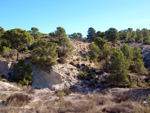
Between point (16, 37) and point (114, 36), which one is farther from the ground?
point (114, 36)

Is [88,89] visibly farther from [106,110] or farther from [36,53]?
[106,110]

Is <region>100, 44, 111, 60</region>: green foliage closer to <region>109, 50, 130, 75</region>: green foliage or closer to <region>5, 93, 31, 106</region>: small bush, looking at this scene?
<region>109, 50, 130, 75</region>: green foliage

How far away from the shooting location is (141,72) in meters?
25.8

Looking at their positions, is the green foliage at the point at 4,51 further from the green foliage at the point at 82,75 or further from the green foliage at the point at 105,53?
the green foliage at the point at 105,53

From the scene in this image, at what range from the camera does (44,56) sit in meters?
21.4

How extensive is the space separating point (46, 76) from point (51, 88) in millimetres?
2507

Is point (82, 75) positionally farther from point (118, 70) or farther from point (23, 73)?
point (23, 73)

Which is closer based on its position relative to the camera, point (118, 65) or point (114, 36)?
point (118, 65)

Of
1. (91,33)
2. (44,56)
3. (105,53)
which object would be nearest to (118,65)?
(105,53)

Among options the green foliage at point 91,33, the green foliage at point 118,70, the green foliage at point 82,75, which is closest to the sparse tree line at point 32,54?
the green foliage at point 82,75

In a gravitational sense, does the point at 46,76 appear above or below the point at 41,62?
below

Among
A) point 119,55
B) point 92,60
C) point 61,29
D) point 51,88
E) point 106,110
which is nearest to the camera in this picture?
point 106,110

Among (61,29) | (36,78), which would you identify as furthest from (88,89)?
(61,29)

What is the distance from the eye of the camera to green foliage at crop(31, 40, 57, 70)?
819 inches
